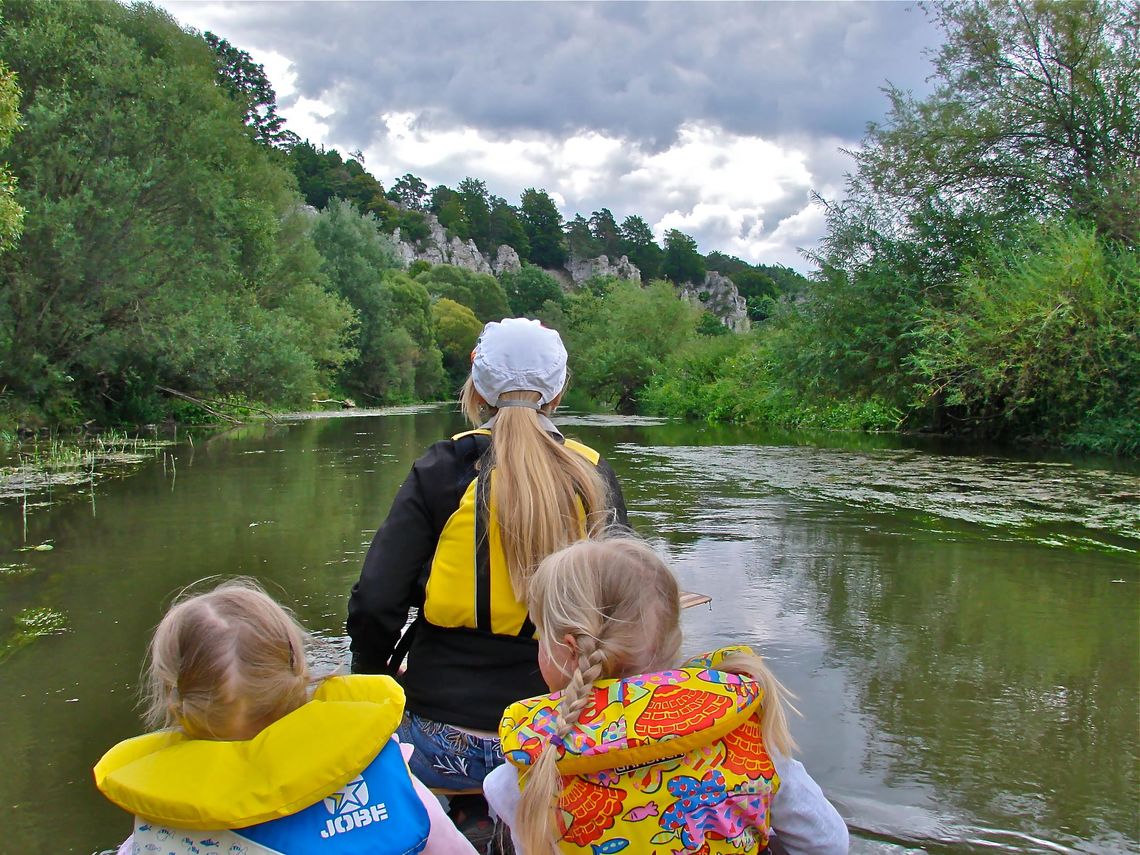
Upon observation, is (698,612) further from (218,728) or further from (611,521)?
(218,728)

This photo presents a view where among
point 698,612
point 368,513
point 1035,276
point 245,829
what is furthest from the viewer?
point 1035,276

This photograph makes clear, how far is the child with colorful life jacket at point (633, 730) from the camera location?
4.95 feet

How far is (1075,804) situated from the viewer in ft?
9.71

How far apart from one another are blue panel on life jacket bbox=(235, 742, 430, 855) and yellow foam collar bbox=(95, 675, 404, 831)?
4cm

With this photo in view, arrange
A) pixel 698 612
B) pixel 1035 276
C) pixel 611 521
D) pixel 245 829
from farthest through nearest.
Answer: pixel 1035 276
pixel 698 612
pixel 611 521
pixel 245 829

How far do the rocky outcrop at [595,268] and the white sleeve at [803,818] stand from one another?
121804 millimetres

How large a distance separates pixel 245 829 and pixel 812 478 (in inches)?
435

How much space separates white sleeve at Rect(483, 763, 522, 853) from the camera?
166cm

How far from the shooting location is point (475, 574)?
2129 mm

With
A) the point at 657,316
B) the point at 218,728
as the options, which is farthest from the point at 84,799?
the point at 657,316

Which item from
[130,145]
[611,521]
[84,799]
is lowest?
[84,799]

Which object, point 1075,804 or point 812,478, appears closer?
point 1075,804

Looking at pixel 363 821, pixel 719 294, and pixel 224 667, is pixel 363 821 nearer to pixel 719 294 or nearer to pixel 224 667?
pixel 224 667

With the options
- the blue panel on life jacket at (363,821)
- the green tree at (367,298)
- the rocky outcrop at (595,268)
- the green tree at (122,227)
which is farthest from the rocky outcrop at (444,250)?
the blue panel on life jacket at (363,821)
